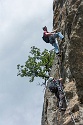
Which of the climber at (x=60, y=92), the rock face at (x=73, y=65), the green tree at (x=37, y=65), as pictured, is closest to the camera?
the rock face at (x=73, y=65)

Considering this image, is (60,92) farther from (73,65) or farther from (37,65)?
(37,65)

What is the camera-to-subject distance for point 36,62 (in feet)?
165

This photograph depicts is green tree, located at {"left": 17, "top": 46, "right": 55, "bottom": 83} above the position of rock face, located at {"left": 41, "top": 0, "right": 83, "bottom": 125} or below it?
above

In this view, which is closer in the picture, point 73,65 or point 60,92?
point 73,65

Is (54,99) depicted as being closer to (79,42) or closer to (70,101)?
(70,101)

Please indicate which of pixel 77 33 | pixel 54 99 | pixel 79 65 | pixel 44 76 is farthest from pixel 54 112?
pixel 44 76

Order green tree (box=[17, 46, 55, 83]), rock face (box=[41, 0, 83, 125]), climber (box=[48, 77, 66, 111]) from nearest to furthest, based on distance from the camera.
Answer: rock face (box=[41, 0, 83, 125])
climber (box=[48, 77, 66, 111])
green tree (box=[17, 46, 55, 83])

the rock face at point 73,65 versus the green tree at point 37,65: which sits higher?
the green tree at point 37,65

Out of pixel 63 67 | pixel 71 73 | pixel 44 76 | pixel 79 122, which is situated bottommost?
pixel 79 122

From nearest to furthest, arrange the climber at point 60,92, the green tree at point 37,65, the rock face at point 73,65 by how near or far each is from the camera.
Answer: the rock face at point 73,65 → the climber at point 60,92 → the green tree at point 37,65

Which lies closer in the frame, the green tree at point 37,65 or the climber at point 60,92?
the climber at point 60,92

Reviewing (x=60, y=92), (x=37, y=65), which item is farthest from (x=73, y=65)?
(x=37, y=65)

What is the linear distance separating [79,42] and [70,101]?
3.59 metres

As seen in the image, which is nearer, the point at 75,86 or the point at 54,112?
the point at 75,86
